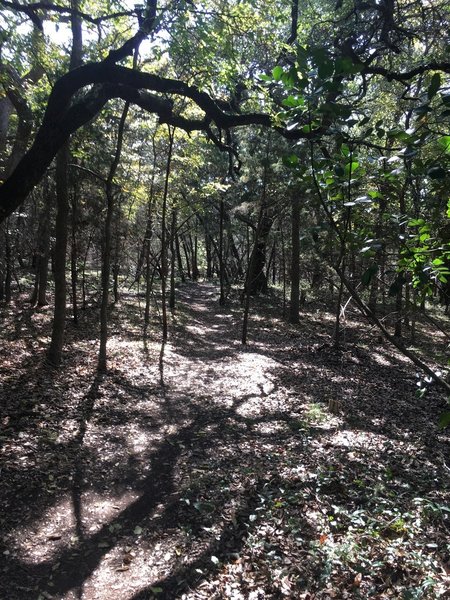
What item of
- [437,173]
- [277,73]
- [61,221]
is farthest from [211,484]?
[61,221]

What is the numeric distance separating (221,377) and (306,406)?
108 inches

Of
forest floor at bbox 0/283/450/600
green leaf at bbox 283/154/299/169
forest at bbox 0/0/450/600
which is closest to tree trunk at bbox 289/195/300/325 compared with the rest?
forest at bbox 0/0/450/600

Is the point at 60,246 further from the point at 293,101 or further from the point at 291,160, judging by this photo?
the point at 293,101

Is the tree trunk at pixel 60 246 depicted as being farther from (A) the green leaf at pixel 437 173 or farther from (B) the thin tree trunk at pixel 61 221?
(A) the green leaf at pixel 437 173

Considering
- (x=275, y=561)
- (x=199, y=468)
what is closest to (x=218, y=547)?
(x=275, y=561)

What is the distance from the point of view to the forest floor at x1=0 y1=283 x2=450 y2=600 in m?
3.61

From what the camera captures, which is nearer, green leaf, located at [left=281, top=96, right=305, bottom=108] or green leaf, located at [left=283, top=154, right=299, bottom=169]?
green leaf, located at [left=281, top=96, right=305, bottom=108]

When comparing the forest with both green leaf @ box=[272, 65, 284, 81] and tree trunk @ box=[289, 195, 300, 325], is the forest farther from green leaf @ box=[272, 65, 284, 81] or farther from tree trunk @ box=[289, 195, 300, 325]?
tree trunk @ box=[289, 195, 300, 325]

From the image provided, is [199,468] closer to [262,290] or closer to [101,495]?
[101,495]

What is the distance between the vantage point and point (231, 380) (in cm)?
1026

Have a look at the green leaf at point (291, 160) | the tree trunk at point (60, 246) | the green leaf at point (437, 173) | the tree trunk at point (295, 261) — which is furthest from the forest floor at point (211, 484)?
the tree trunk at point (295, 261)

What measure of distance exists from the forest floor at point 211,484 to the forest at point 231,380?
1.1 inches

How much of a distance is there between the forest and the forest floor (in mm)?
27

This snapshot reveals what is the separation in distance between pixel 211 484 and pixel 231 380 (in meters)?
5.09
